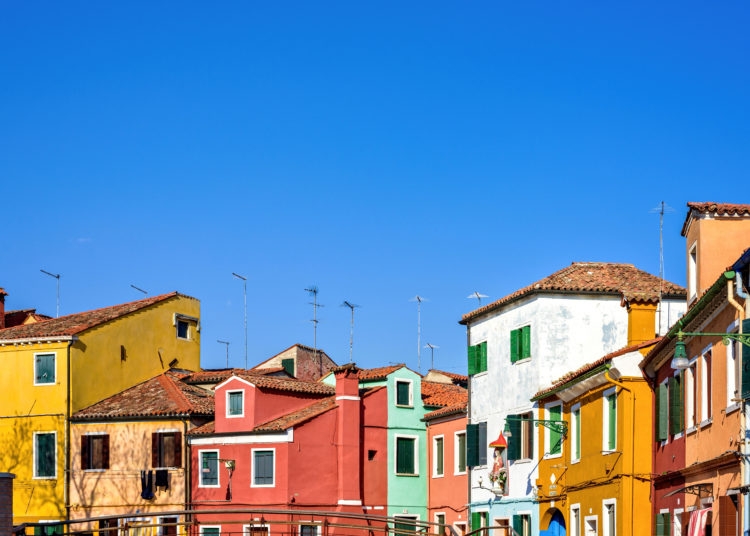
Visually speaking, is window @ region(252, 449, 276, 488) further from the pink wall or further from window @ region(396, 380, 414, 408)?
the pink wall

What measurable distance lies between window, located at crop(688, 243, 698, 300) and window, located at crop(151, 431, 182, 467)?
93.0 ft

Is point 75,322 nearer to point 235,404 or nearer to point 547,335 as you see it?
point 235,404

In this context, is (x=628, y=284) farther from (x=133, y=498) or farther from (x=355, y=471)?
(x=133, y=498)

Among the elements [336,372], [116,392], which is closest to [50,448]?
[116,392]

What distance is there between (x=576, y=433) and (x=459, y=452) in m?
12.6

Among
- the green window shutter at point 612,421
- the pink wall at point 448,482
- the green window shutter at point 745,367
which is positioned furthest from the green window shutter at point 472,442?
the green window shutter at point 745,367

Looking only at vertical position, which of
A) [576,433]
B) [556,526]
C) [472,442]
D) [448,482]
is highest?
[576,433]

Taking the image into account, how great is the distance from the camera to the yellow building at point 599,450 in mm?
29797

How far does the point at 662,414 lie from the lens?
27.7m

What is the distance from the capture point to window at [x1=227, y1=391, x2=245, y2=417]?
1903 inches

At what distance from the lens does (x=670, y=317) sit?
36.4 m

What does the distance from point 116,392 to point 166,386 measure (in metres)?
2.27

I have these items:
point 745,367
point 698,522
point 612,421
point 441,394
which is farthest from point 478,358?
point 745,367

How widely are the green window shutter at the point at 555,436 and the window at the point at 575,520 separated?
1924 mm
